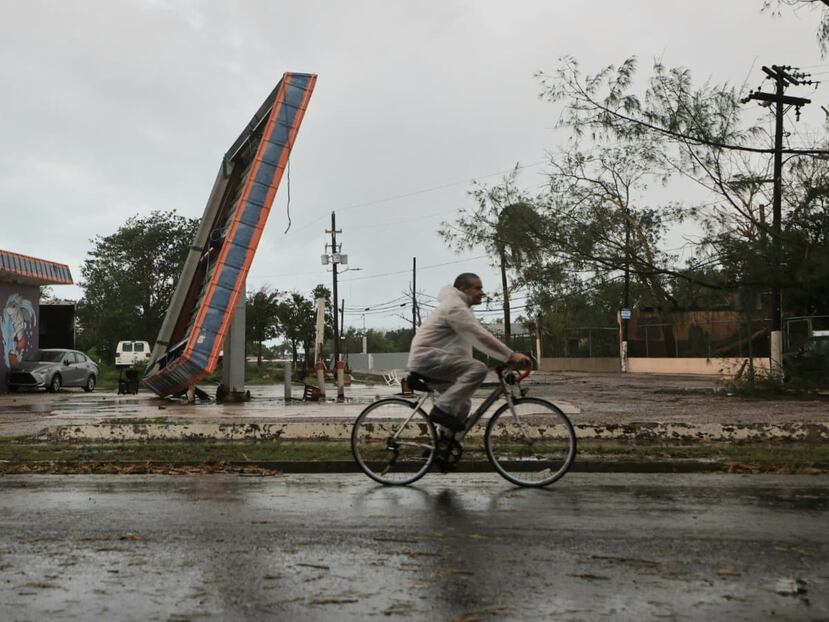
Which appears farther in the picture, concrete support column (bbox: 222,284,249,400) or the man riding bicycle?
concrete support column (bbox: 222,284,249,400)

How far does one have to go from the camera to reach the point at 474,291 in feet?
25.4

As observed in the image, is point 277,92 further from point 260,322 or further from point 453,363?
point 260,322

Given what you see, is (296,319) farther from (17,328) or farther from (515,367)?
(515,367)

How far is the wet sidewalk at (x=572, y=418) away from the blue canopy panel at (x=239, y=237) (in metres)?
1.26

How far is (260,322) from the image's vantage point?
72.8m

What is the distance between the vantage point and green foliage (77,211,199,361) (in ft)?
241

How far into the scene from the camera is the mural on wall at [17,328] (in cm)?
3138

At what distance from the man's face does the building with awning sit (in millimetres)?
25963

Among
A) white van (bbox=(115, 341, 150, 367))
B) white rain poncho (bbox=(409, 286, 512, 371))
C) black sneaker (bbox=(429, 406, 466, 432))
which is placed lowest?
black sneaker (bbox=(429, 406, 466, 432))

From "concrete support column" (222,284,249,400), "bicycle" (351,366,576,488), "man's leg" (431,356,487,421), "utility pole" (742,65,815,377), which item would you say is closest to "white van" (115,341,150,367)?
"concrete support column" (222,284,249,400)

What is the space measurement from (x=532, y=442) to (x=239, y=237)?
57.3ft

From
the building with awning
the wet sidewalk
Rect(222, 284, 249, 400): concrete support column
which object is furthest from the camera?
the building with awning

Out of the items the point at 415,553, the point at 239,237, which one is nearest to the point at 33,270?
the point at 239,237

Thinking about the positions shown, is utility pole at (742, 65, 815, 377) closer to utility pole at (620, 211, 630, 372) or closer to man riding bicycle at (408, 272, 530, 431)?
utility pole at (620, 211, 630, 372)
